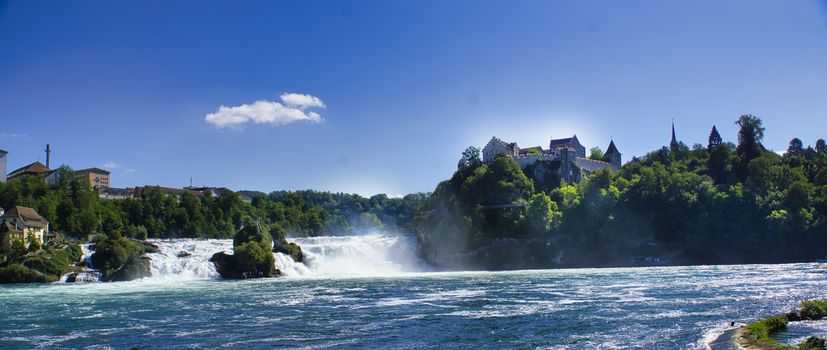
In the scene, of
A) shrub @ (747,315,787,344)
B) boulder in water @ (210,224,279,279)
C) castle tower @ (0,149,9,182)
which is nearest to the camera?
shrub @ (747,315,787,344)

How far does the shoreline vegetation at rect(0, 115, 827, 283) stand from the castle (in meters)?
3.60

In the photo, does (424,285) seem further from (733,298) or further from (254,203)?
(254,203)

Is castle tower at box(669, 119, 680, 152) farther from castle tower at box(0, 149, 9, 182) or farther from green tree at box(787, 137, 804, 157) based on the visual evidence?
castle tower at box(0, 149, 9, 182)

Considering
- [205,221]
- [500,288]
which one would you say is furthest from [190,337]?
[205,221]

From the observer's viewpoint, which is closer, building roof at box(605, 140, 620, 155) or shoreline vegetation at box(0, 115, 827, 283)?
shoreline vegetation at box(0, 115, 827, 283)

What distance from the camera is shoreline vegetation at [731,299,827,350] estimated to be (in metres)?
15.7

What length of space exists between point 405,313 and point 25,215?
2186 inches

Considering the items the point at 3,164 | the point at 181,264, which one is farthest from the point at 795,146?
the point at 3,164

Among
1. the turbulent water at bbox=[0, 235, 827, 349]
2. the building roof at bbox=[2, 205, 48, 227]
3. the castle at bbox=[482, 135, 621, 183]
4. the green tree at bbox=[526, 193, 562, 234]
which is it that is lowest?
the turbulent water at bbox=[0, 235, 827, 349]

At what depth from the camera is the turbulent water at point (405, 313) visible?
21484 mm

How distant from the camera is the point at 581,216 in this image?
3337 inches

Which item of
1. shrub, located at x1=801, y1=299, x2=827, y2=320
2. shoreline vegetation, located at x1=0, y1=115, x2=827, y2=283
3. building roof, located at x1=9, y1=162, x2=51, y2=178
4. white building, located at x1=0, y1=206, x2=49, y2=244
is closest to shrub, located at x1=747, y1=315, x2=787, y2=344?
shrub, located at x1=801, y1=299, x2=827, y2=320

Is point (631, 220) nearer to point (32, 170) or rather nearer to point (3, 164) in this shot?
point (3, 164)

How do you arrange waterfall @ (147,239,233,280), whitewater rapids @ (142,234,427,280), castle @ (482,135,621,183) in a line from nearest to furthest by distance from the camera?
1. waterfall @ (147,239,233,280)
2. whitewater rapids @ (142,234,427,280)
3. castle @ (482,135,621,183)
